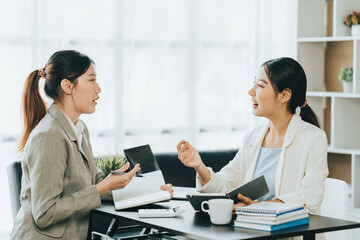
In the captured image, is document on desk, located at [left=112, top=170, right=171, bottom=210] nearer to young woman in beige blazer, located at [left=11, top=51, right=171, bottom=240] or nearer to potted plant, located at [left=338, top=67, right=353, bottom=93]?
young woman in beige blazer, located at [left=11, top=51, right=171, bottom=240]

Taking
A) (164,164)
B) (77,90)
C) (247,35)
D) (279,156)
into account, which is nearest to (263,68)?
(279,156)

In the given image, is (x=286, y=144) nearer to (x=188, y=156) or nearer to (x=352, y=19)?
(x=188, y=156)

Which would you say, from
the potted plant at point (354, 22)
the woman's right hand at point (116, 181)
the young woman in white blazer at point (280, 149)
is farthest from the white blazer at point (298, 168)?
the potted plant at point (354, 22)

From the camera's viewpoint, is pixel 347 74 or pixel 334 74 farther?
pixel 334 74

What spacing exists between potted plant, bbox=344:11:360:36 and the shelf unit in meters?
0.04

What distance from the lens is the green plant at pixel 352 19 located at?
3.96m

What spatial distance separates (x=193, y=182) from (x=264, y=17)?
1.76 m

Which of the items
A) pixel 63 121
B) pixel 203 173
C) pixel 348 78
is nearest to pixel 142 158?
pixel 203 173

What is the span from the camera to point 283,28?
4758 mm

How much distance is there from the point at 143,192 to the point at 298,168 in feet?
2.27

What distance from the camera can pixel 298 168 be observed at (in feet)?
8.16

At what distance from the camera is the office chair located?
2.98 m

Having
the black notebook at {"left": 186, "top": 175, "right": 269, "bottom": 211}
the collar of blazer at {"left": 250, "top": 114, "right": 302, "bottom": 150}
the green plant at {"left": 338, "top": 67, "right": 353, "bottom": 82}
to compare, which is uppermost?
the green plant at {"left": 338, "top": 67, "right": 353, "bottom": 82}

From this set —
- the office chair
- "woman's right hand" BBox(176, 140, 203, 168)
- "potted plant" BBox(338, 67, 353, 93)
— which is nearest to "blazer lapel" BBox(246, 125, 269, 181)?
"woman's right hand" BBox(176, 140, 203, 168)
